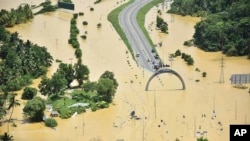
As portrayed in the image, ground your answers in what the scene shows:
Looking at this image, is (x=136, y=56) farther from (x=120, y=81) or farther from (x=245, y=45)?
(x=245, y=45)

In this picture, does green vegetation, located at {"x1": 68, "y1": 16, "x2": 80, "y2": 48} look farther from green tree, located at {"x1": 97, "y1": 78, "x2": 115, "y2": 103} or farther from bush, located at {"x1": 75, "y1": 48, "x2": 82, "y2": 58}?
green tree, located at {"x1": 97, "y1": 78, "x2": 115, "y2": 103}

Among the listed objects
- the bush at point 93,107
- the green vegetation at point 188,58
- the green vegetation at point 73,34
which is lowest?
the bush at point 93,107

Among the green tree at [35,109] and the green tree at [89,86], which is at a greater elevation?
the green tree at [89,86]

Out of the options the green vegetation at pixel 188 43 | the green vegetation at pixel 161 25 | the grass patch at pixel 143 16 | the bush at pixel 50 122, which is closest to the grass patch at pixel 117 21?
the grass patch at pixel 143 16

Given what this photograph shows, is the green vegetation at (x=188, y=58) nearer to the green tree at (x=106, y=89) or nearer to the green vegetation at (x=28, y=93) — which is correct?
the green tree at (x=106, y=89)

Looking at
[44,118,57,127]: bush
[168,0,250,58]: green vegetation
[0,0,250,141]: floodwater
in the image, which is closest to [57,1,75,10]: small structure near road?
[0,0,250,141]: floodwater
